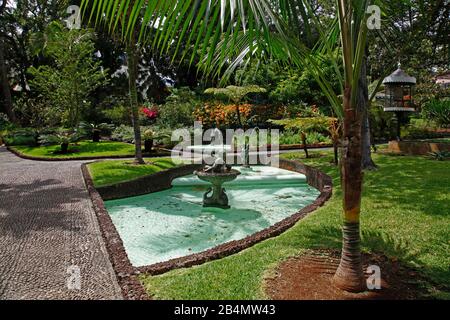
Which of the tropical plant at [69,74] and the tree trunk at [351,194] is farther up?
the tropical plant at [69,74]

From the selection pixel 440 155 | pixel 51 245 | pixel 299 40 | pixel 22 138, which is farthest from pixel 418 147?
pixel 22 138

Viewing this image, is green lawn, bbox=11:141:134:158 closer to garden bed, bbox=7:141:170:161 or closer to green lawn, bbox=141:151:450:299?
garden bed, bbox=7:141:170:161

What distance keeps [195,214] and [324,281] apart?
4.40m

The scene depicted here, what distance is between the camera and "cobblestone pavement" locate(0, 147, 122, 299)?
11.6 ft

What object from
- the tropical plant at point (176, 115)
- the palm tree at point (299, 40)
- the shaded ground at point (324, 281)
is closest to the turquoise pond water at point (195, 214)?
the shaded ground at point (324, 281)

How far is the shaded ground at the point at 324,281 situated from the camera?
3.29 meters

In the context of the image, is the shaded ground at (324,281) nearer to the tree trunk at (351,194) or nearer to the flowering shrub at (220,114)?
the tree trunk at (351,194)

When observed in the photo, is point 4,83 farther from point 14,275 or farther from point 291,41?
point 291,41

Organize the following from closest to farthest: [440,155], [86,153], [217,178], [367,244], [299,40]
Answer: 1. [299,40]
2. [367,244]
3. [217,178]
4. [440,155]
5. [86,153]

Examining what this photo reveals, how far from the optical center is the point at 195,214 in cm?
771

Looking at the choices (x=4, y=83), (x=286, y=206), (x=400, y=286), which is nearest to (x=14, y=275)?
(x=400, y=286)

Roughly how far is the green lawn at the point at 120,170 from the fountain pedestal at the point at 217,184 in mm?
2384

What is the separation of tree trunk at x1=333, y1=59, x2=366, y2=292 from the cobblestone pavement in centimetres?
204

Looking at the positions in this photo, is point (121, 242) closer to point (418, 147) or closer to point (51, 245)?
point (51, 245)
